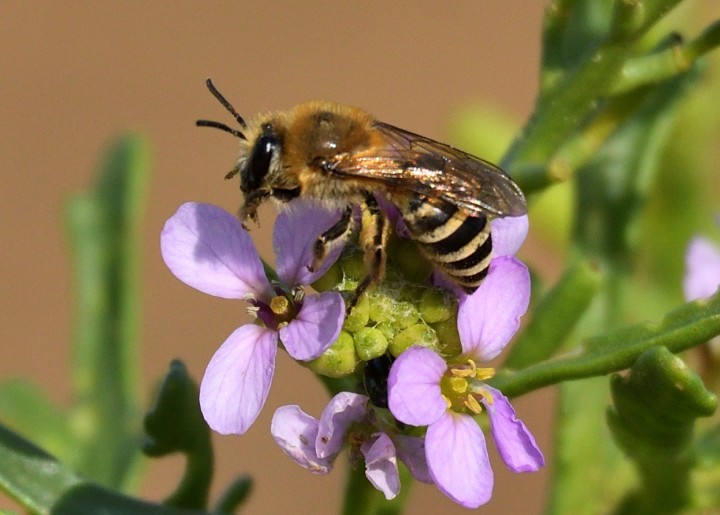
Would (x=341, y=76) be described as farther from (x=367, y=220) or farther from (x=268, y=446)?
(x=367, y=220)

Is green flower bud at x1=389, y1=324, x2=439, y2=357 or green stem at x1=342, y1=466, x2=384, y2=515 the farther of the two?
green stem at x1=342, y1=466, x2=384, y2=515

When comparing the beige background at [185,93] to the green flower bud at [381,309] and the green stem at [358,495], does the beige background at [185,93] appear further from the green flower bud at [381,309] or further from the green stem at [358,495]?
the green flower bud at [381,309]

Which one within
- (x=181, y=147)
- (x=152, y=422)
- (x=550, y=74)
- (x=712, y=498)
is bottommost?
(x=181, y=147)

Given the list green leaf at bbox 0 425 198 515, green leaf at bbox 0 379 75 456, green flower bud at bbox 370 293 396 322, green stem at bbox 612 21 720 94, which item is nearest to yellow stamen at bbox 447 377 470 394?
green flower bud at bbox 370 293 396 322

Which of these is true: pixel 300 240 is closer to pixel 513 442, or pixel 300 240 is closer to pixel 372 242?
pixel 372 242

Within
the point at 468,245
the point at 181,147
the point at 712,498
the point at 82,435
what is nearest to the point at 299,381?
the point at 181,147

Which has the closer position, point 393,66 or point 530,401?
point 530,401

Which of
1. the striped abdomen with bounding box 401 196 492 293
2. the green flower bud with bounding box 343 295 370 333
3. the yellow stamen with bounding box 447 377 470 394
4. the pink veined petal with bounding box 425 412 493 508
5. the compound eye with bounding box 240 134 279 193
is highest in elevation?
the compound eye with bounding box 240 134 279 193

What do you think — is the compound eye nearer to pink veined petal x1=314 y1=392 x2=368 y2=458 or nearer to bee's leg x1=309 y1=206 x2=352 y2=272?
bee's leg x1=309 y1=206 x2=352 y2=272
